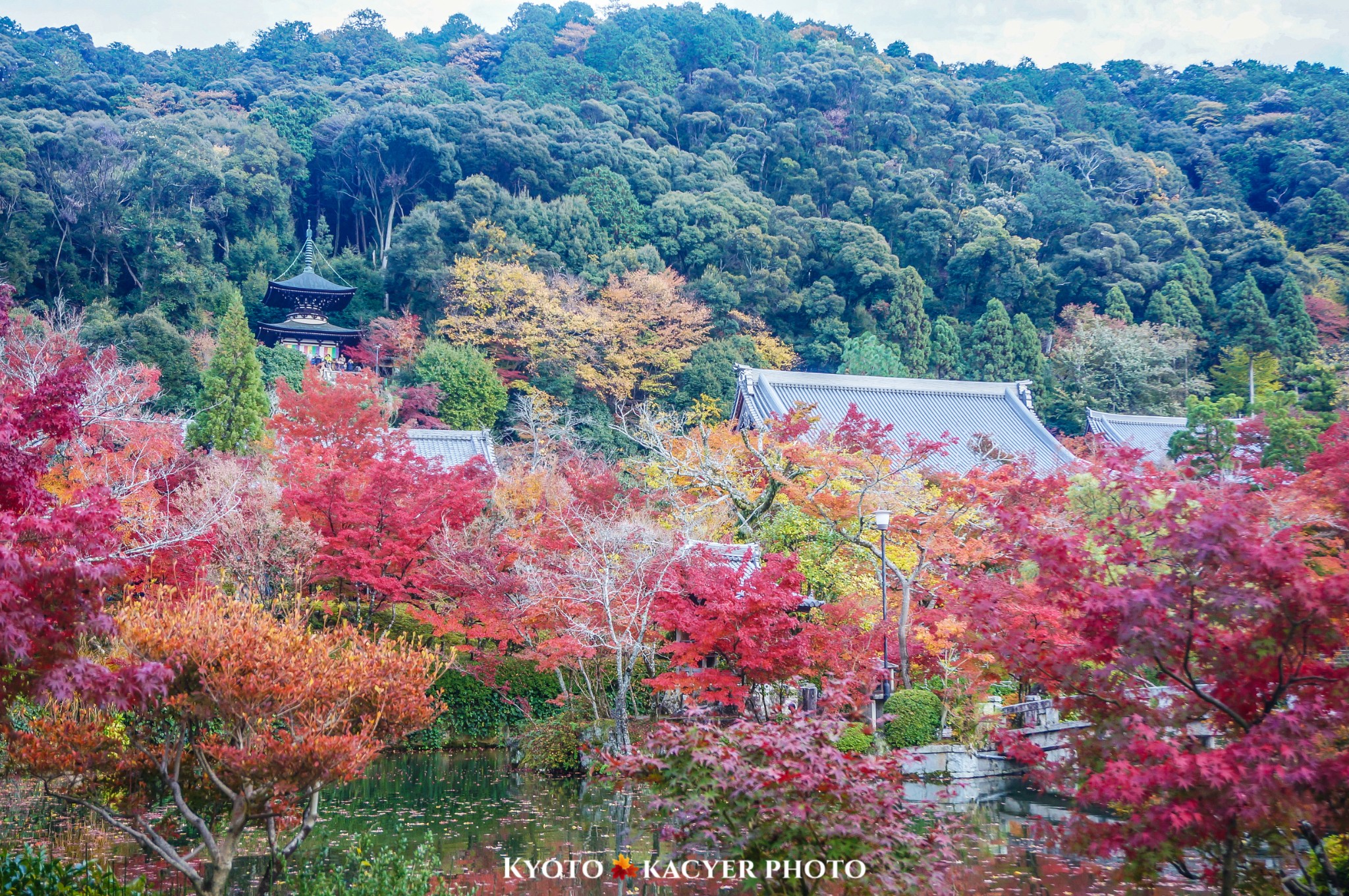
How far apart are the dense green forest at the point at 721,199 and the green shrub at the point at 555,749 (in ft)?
53.3

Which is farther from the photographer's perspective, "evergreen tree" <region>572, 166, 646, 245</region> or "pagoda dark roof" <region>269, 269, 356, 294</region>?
→ "evergreen tree" <region>572, 166, 646, 245</region>

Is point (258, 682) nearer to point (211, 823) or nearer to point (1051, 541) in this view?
point (211, 823)

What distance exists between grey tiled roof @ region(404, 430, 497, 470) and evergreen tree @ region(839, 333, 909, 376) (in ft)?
38.2

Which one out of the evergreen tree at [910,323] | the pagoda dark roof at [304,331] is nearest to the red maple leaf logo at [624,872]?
the pagoda dark roof at [304,331]

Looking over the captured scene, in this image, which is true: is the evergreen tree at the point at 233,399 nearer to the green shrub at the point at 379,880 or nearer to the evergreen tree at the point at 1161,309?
the green shrub at the point at 379,880

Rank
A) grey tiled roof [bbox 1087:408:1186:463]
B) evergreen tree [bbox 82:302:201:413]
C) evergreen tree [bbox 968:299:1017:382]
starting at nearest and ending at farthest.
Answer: evergreen tree [bbox 82:302:201:413] < grey tiled roof [bbox 1087:408:1186:463] < evergreen tree [bbox 968:299:1017:382]

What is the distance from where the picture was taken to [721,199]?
35094 mm

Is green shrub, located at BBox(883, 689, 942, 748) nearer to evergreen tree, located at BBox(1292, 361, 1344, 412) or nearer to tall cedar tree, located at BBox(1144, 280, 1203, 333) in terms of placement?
evergreen tree, located at BBox(1292, 361, 1344, 412)

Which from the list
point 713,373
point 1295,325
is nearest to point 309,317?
point 713,373

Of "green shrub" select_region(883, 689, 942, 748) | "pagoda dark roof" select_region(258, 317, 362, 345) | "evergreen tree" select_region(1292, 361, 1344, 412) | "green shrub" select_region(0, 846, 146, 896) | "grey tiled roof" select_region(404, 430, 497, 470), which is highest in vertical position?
"pagoda dark roof" select_region(258, 317, 362, 345)

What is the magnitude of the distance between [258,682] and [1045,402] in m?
28.8

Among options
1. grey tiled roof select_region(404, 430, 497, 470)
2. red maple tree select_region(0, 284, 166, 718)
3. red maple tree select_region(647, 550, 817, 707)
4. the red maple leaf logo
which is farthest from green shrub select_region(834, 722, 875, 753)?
grey tiled roof select_region(404, 430, 497, 470)

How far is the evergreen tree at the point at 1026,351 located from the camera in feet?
104

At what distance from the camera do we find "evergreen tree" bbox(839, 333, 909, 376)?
96.3 feet
